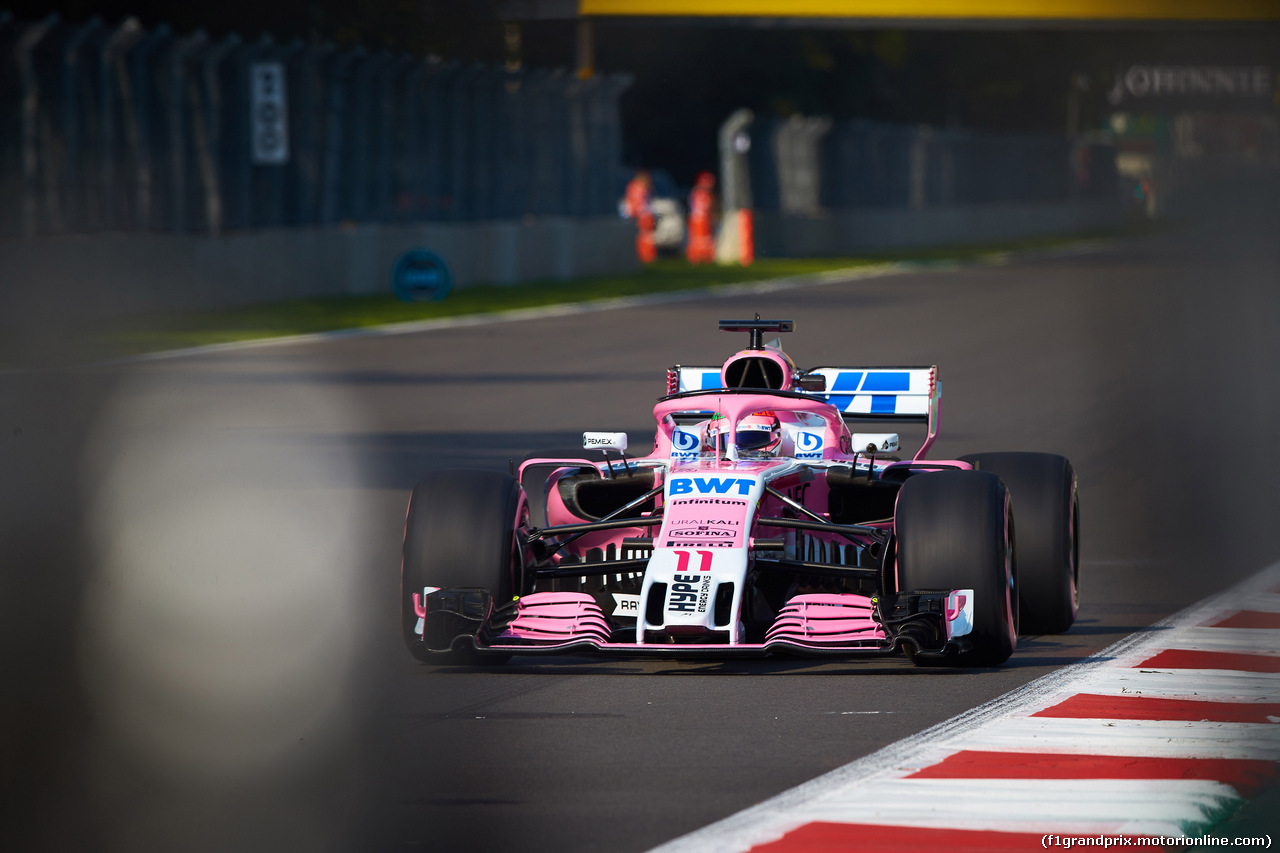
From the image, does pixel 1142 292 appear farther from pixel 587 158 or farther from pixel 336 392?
pixel 336 392

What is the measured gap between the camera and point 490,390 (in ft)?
59.6

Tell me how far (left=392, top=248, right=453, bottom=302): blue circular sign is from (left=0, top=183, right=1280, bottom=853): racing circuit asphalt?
22.2 ft

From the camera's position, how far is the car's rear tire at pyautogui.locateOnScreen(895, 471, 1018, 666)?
7.44 m

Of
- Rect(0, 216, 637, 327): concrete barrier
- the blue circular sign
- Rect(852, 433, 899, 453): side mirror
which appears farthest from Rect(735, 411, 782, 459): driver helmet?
the blue circular sign

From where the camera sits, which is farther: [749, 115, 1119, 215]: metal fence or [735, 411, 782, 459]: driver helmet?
[749, 115, 1119, 215]: metal fence

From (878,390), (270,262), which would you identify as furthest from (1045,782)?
(270,262)

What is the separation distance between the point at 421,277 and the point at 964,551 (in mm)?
22276

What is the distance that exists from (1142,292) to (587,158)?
33.1 ft

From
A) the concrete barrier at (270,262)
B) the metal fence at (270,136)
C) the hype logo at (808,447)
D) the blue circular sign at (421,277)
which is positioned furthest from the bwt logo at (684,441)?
the blue circular sign at (421,277)

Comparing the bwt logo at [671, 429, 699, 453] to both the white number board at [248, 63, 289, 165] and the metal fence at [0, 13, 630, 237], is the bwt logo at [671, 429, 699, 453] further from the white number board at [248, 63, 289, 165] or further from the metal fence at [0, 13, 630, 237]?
the white number board at [248, 63, 289, 165]

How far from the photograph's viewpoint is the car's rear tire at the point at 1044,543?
8.23 m

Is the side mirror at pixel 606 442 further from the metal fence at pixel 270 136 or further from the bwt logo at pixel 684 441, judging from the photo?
the metal fence at pixel 270 136

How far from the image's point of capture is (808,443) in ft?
28.5

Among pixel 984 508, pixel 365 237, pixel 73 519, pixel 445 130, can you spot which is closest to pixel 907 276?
pixel 445 130
